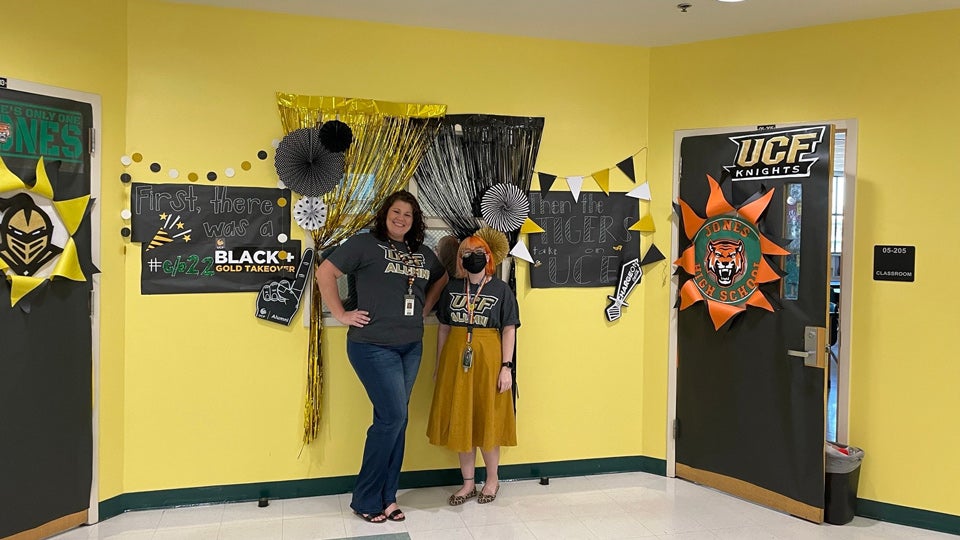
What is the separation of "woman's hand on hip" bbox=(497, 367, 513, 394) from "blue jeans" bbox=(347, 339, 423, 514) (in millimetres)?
438

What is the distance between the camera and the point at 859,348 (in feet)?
11.2

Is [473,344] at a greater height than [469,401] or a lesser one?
greater

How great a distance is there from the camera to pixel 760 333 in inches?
138

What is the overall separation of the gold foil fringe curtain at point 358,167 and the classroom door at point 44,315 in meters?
1.00

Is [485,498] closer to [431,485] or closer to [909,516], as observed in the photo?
[431,485]

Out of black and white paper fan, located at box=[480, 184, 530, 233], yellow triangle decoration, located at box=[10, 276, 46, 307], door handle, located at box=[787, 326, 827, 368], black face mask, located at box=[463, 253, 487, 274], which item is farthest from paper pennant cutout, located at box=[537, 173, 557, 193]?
yellow triangle decoration, located at box=[10, 276, 46, 307]

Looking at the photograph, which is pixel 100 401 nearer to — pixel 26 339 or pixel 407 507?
pixel 26 339

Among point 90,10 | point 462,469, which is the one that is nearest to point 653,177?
point 462,469

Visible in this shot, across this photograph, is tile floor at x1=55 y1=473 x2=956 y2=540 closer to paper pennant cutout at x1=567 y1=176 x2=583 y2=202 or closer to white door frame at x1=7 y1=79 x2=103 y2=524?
white door frame at x1=7 y1=79 x2=103 y2=524

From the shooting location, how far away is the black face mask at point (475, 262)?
10.9ft

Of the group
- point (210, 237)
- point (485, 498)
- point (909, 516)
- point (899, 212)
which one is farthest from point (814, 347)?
point (210, 237)

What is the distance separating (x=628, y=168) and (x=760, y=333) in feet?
3.79

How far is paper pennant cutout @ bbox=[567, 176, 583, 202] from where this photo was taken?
150 inches

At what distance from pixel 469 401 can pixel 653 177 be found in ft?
5.49
